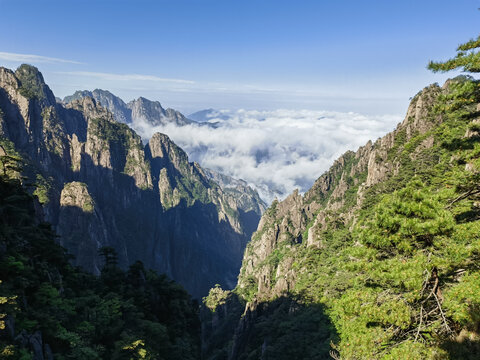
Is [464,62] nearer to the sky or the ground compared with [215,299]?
nearer to the sky

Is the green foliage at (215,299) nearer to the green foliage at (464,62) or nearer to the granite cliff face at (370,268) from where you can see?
the granite cliff face at (370,268)

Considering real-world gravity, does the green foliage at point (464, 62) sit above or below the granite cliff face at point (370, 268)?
above

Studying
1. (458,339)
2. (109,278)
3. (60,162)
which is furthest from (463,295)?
(60,162)

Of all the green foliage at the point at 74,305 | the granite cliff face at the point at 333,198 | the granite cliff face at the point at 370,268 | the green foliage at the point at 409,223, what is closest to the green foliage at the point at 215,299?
the granite cliff face at the point at 370,268

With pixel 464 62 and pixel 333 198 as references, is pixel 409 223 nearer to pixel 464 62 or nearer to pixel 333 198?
pixel 464 62

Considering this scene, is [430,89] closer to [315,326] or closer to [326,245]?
[326,245]

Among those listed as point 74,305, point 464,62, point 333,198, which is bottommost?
point 333,198

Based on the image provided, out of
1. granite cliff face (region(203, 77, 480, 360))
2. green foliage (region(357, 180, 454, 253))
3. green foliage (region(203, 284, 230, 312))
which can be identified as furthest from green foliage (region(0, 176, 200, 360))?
green foliage (region(203, 284, 230, 312))

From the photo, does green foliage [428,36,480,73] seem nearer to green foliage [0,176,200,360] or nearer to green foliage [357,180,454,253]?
green foliage [357,180,454,253]

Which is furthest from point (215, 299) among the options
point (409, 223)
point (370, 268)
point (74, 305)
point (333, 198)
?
point (409, 223)

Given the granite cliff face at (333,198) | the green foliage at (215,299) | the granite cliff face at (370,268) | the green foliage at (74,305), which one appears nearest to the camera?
the granite cliff face at (370,268)

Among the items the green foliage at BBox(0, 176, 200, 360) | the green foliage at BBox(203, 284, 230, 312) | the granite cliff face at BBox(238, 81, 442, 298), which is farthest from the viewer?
the green foliage at BBox(203, 284, 230, 312)
